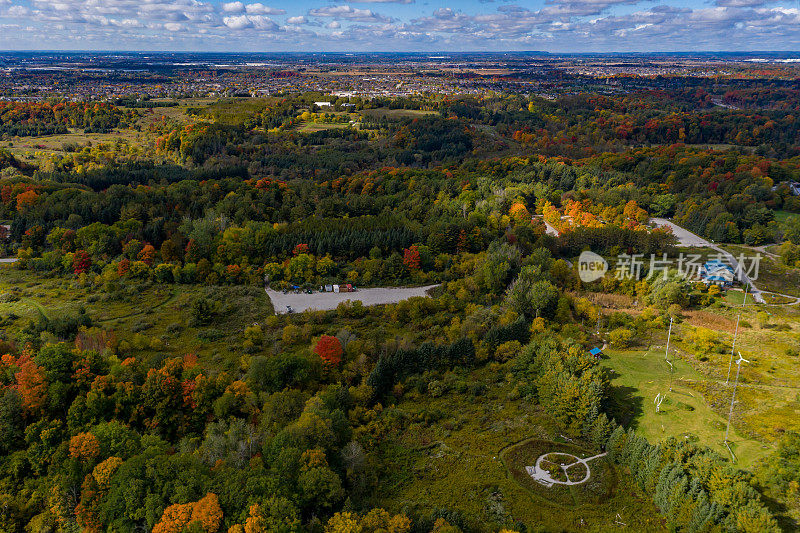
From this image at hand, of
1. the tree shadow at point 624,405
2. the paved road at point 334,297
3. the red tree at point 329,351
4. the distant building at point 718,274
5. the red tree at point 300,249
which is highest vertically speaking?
the red tree at point 300,249

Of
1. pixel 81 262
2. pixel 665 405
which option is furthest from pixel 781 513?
pixel 81 262

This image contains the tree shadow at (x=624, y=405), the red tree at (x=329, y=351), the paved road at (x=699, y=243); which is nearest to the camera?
the tree shadow at (x=624, y=405)

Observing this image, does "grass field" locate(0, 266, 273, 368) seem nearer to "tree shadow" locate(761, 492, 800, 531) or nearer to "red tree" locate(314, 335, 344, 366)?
"red tree" locate(314, 335, 344, 366)

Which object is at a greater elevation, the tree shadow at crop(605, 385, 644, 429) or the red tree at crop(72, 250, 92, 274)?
the red tree at crop(72, 250, 92, 274)

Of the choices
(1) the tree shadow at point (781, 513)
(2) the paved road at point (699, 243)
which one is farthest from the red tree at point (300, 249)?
(2) the paved road at point (699, 243)

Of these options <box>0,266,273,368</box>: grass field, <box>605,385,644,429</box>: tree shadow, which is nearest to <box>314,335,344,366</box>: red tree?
<box>0,266,273,368</box>: grass field

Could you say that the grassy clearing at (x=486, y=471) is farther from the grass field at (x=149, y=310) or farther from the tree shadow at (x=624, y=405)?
the grass field at (x=149, y=310)
